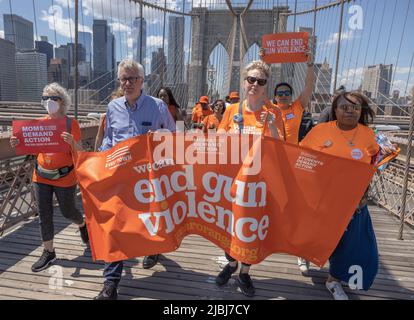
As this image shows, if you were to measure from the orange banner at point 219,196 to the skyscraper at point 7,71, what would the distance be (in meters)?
6.77

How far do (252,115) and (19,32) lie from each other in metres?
7.31

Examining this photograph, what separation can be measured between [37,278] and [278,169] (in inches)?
75.4

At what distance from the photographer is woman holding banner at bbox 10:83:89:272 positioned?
2428 mm

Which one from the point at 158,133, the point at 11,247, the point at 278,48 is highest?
the point at 278,48

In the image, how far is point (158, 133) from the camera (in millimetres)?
2182

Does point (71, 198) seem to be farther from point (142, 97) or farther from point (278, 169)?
point (278, 169)

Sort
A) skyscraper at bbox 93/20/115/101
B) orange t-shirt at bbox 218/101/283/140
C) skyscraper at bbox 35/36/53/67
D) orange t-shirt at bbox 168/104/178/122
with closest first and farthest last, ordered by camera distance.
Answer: orange t-shirt at bbox 218/101/283/140
orange t-shirt at bbox 168/104/178/122
skyscraper at bbox 35/36/53/67
skyscraper at bbox 93/20/115/101

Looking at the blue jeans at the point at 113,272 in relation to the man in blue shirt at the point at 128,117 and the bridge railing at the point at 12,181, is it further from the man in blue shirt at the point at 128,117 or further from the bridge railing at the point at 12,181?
the bridge railing at the point at 12,181

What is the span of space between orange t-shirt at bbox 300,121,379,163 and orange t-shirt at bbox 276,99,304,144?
0.79 meters

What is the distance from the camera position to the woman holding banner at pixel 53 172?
7.97 feet

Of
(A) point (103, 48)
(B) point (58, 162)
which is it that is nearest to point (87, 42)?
(A) point (103, 48)

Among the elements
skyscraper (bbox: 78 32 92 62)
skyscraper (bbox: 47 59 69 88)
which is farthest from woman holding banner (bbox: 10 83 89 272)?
skyscraper (bbox: 78 32 92 62)

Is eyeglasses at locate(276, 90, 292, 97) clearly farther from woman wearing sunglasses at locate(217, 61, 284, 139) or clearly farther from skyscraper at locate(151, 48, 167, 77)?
skyscraper at locate(151, 48, 167, 77)
